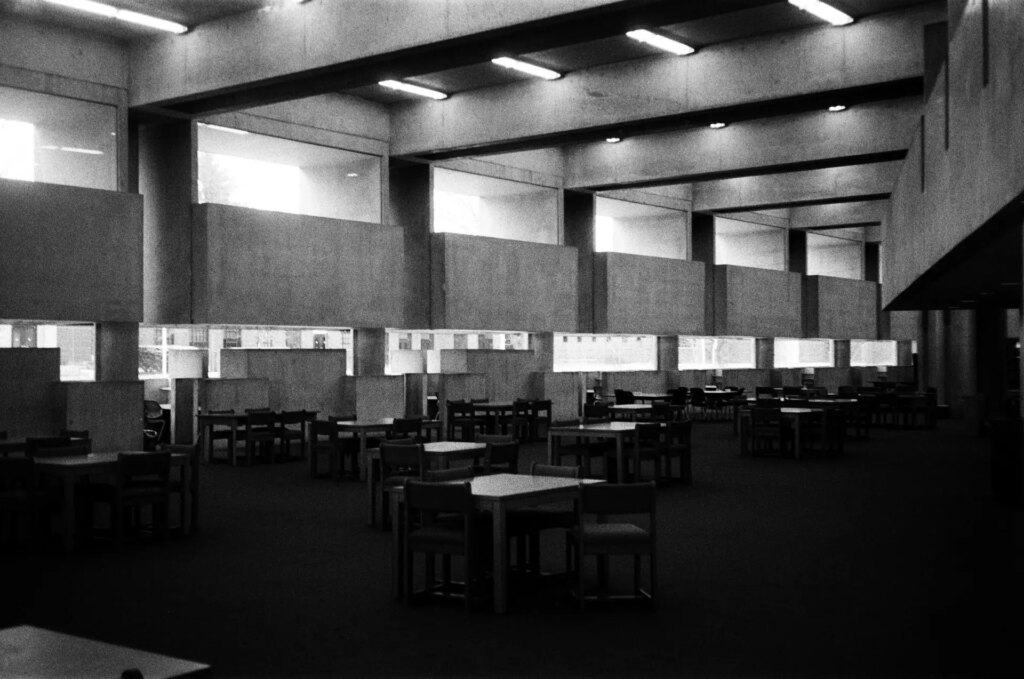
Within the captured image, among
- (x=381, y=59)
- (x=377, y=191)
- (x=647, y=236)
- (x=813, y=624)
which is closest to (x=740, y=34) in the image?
(x=381, y=59)

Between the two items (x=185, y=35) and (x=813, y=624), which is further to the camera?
(x=185, y=35)

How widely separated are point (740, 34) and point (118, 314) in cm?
1032

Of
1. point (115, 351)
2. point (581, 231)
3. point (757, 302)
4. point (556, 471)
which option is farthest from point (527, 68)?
point (757, 302)

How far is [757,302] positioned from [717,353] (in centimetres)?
198

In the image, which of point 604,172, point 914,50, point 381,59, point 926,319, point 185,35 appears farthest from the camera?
point 926,319

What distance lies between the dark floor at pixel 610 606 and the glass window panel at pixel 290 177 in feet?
33.3

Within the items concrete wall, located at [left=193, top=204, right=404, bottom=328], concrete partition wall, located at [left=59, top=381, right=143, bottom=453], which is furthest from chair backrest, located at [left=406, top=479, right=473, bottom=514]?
concrete wall, located at [left=193, top=204, right=404, bottom=328]

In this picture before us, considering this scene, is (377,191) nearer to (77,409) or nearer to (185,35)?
(185,35)

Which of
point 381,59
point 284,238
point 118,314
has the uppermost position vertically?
point 381,59

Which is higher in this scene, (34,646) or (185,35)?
(185,35)

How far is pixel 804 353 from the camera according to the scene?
1473 inches

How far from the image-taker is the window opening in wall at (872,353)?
130ft

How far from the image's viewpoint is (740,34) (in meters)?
16.4

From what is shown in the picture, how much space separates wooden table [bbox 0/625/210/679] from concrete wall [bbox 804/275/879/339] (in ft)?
111
